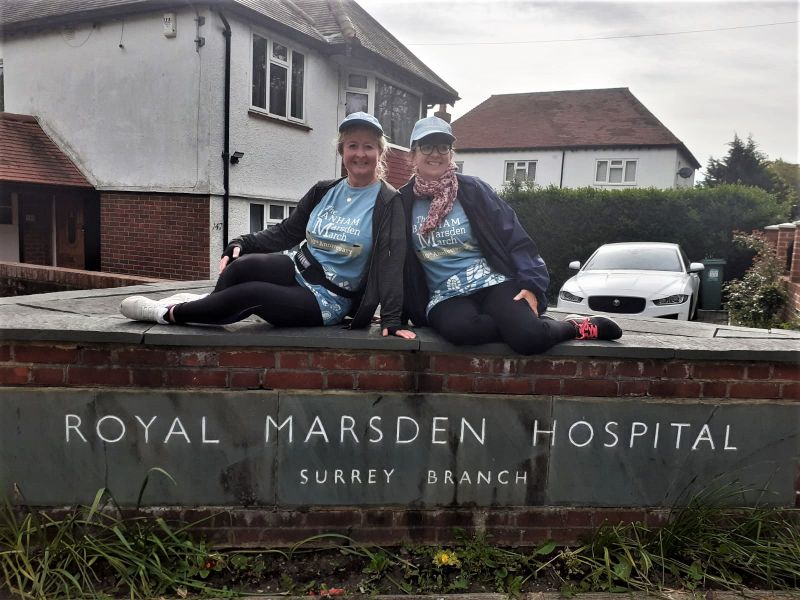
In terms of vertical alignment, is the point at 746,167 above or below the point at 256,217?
above

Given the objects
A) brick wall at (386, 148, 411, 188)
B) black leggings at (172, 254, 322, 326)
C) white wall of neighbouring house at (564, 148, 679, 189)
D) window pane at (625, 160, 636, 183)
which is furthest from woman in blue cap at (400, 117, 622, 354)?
window pane at (625, 160, 636, 183)

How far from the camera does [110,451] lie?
2.72 m

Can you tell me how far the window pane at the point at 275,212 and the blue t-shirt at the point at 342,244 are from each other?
374 inches

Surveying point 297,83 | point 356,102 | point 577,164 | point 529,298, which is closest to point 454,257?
point 529,298

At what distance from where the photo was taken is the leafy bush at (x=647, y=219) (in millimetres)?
14320

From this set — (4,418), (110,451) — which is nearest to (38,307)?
(4,418)

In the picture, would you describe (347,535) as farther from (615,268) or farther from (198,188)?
(198,188)

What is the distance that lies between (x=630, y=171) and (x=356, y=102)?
17.7m

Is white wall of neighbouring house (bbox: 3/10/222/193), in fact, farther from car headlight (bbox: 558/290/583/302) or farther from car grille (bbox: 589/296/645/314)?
car grille (bbox: 589/296/645/314)

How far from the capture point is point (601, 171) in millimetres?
27391

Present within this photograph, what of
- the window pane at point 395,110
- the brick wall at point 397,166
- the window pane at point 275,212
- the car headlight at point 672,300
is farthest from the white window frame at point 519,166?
the car headlight at point 672,300

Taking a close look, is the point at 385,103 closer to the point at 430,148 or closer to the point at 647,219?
the point at 647,219

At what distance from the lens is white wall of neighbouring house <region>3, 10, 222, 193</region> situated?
10.5 metres

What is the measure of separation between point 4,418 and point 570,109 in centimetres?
3060
